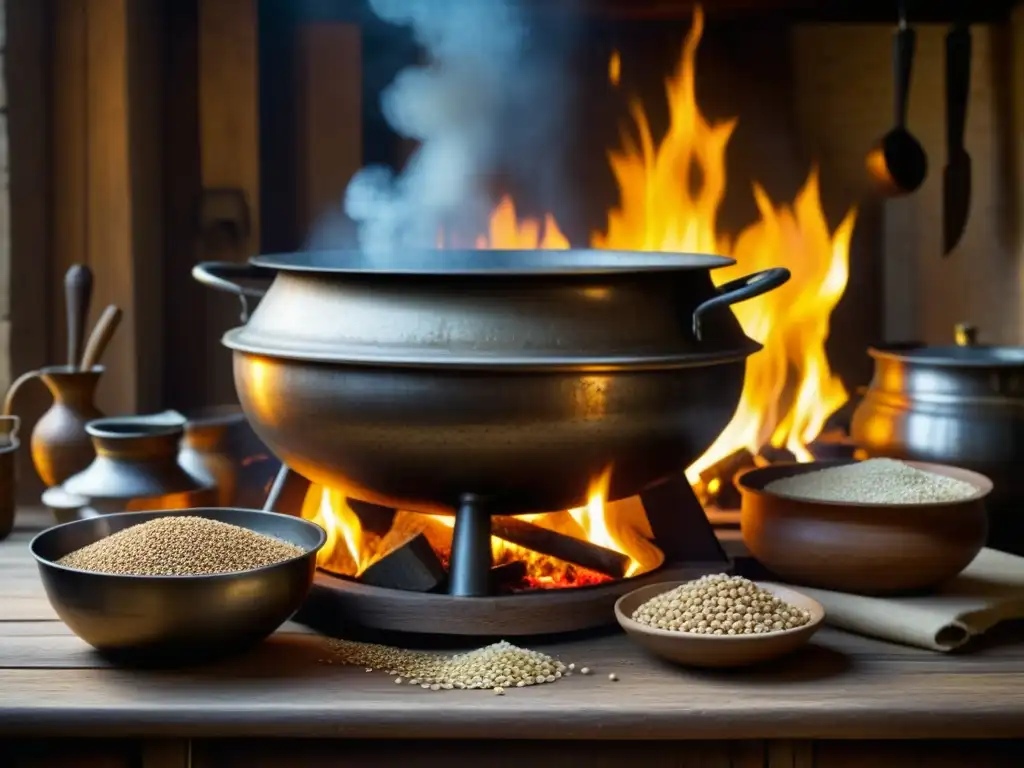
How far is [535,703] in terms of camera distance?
1140 millimetres

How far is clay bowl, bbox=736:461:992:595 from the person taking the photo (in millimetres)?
1336

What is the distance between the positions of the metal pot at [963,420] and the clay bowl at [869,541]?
0.26 meters

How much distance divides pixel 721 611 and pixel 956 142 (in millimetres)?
1390

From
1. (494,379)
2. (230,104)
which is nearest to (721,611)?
(494,379)

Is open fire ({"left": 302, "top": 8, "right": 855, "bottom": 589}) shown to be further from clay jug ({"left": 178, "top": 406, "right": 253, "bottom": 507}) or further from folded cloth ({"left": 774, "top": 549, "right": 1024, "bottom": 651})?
folded cloth ({"left": 774, "top": 549, "right": 1024, "bottom": 651})

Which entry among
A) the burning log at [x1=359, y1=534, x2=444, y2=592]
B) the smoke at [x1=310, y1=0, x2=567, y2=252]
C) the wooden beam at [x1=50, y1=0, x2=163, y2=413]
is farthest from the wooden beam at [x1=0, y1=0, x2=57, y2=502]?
the burning log at [x1=359, y1=534, x2=444, y2=592]

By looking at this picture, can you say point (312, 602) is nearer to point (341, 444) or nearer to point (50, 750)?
point (341, 444)

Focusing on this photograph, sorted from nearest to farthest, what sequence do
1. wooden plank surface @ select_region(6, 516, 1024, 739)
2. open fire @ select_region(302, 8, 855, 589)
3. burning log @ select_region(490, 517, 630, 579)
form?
wooden plank surface @ select_region(6, 516, 1024, 739)
burning log @ select_region(490, 517, 630, 579)
open fire @ select_region(302, 8, 855, 589)

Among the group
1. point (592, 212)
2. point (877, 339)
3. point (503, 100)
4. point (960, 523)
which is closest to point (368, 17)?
point (503, 100)

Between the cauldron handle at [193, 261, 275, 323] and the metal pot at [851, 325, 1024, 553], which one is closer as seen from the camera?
the cauldron handle at [193, 261, 275, 323]

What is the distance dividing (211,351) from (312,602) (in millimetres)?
1004

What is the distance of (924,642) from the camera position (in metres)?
1.29

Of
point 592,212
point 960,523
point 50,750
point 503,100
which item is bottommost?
point 50,750

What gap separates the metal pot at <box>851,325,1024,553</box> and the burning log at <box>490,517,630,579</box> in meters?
0.47
